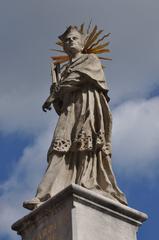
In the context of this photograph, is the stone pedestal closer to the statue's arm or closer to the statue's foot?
the statue's foot

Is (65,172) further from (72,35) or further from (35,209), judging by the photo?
(72,35)

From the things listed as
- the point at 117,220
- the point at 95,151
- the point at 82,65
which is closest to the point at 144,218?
the point at 117,220

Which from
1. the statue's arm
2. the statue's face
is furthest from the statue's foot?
the statue's face

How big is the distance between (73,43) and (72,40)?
0.20 ft

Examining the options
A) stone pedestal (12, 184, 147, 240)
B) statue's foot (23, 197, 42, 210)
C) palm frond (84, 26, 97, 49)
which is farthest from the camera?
palm frond (84, 26, 97, 49)

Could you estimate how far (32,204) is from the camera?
11508 mm

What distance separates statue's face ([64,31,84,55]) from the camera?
13.4 meters

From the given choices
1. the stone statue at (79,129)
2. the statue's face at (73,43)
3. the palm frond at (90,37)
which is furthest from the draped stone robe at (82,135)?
the palm frond at (90,37)

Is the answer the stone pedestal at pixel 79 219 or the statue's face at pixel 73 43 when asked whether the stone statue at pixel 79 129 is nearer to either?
the statue's face at pixel 73 43

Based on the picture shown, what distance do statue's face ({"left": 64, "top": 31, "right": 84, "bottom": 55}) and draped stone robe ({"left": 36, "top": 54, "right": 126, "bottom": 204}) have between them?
0.25m

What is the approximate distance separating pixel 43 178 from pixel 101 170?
1.01 metres

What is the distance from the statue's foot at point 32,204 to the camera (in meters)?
11.5

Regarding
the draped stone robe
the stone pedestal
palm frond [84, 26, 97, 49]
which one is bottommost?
the stone pedestal

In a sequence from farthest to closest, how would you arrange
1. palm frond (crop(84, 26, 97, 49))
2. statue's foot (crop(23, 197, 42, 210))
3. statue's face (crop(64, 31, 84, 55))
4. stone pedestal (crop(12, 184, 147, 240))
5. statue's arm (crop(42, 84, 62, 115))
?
1. palm frond (crop(84, 26, 97, 49))
2. statue's face (crop(64, 31, 84, 55))
3. statue's arm (crop(42, 84, 62, 115))
4. statue's foot (crop(23, 197, 42, 210))
5. stone pedestal (crop(12, 184, 147, 240))
